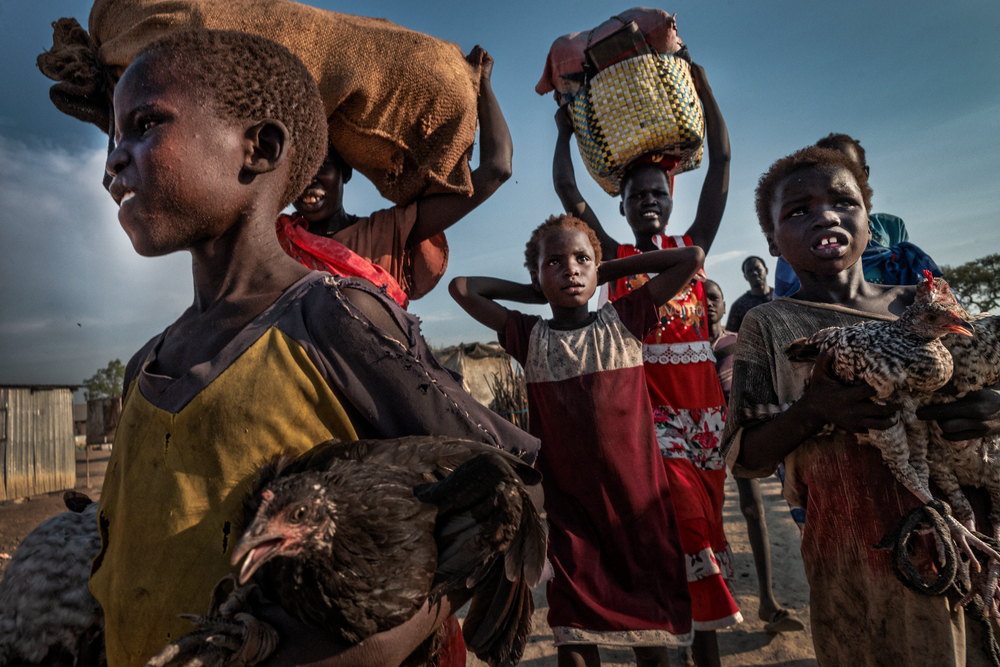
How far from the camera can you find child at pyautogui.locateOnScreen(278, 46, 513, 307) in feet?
6.56

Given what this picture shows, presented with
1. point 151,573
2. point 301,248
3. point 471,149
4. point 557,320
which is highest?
point 471,149

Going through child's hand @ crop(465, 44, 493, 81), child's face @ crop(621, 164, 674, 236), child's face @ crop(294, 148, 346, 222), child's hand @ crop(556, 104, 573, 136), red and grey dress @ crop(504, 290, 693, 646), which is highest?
child's hand @ crop(556, 104, 573, 136)

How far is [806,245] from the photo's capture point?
1783 mm

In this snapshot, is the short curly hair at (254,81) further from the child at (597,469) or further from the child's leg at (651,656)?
the child's leg at (651,656)

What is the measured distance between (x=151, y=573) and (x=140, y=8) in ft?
5.42

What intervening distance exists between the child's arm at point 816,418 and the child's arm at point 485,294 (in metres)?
1.65

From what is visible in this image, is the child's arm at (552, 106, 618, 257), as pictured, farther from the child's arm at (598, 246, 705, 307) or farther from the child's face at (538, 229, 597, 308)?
the child's face at (538, 229, 597, 308)

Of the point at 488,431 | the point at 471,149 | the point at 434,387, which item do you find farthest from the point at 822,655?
the point at 471,149

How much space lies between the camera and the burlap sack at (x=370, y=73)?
154 centimetres

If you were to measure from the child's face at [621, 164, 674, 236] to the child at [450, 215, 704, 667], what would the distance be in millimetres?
767

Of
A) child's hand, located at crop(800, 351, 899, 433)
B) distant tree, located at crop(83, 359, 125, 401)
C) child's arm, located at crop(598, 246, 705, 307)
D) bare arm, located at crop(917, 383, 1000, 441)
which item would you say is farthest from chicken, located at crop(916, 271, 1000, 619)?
distant tree, located at crop(83, 359, 125, 401)

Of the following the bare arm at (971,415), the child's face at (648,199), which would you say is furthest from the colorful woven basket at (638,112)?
the bare arm at (971,415)

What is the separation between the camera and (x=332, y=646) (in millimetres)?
779

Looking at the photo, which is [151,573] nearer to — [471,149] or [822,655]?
[471,149]
